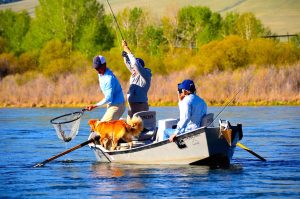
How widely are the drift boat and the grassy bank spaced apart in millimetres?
20553

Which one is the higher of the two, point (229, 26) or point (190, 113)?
point (229, 26)

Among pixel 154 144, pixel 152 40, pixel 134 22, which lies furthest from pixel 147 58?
pixel 154 144

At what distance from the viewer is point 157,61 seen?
177ft

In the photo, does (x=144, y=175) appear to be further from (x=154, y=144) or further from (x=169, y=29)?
(x=169, y=29)

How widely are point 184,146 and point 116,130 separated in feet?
4.79

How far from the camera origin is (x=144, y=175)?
1625cm

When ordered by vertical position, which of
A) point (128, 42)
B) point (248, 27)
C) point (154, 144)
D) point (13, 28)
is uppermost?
point (13, 28)

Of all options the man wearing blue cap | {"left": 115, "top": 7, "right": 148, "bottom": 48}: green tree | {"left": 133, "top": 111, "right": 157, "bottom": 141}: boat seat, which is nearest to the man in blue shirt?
{"left": 133, "top": 111, "right": 157, "bottom": 141}: boat seat

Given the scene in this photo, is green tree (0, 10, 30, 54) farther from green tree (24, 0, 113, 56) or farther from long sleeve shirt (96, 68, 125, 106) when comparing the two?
long sleeve shirt (96, 68, 125, 106)

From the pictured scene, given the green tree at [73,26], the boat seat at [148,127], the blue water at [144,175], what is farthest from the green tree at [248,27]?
the boat seat at [148,127]

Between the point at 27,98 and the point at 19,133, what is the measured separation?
18.7 meters

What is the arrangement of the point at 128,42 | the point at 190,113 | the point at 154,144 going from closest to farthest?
the point at 190,113 → the point at 154,144 → the point at 128,42

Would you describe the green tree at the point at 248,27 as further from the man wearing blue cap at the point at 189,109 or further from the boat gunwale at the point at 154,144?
the man wearing blue cap at the point at 189,109

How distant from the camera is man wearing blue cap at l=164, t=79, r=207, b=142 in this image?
1647cm
